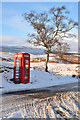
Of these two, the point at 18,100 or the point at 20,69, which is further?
the point at 20,69

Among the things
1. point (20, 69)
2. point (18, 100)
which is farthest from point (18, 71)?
point (18, 100)

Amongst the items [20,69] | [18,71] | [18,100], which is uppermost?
[20,69]

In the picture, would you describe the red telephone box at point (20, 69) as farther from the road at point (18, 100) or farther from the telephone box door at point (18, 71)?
the road at point (18, 100)

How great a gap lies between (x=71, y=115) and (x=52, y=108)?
917 millimetres

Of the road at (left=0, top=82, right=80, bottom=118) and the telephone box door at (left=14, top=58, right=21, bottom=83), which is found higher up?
the telephone box door at (left=14, top=58, right=21, bottom=83)

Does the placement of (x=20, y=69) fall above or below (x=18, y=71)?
above

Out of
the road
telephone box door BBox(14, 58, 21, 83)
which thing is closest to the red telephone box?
telephone box door BBox(14, 58, 21, 83)

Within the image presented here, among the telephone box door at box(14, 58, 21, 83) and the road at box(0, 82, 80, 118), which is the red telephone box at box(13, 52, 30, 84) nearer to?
the telephone box door at box(14, 58, 21, 83)

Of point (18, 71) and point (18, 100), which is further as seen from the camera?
point (18, 71)

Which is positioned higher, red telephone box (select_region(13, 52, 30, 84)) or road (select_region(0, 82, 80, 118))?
red telephone box (select_region(13, 52, 30, 84))

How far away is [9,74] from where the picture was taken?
13766 mm

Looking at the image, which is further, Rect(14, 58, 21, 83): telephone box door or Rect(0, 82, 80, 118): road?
Rect(14, 58, 21, 83): telephone box door

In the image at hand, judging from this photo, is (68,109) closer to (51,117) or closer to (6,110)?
(51,117)

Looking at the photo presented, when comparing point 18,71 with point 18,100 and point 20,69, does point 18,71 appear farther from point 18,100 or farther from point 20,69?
point 18,100
